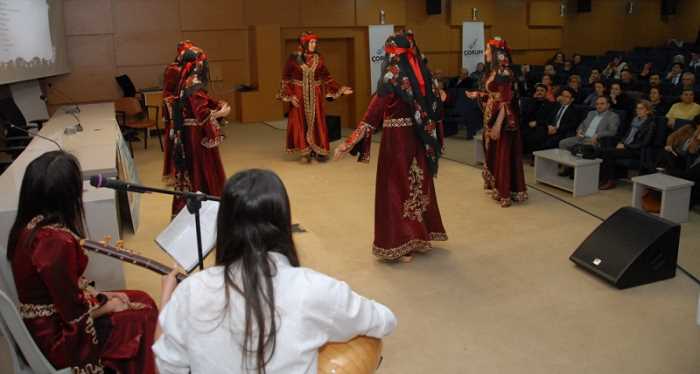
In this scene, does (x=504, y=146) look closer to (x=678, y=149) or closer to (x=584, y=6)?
(x=678, y=149)

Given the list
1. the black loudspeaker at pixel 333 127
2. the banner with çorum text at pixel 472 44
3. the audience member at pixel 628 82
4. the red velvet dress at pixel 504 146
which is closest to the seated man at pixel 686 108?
the red velvet dress at pixel 504 146

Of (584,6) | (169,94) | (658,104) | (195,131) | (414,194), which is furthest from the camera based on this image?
(584,6)

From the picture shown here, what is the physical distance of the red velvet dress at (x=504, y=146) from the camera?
17.5ft

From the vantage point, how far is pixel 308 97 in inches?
294

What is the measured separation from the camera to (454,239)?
15.4 feet

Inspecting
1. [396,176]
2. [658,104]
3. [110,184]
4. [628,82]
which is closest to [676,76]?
[628,82]

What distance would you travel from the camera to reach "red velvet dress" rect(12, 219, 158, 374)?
2016mm

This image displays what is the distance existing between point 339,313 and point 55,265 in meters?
1.14

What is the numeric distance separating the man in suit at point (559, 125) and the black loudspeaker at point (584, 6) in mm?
8232

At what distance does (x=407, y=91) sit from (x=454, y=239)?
4.56ft

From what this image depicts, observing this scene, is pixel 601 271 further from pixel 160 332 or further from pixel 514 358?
pixel 160 332

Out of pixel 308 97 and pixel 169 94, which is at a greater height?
pixel 169 94

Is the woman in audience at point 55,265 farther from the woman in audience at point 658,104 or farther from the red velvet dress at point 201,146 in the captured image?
the woman in audience at point 658,104

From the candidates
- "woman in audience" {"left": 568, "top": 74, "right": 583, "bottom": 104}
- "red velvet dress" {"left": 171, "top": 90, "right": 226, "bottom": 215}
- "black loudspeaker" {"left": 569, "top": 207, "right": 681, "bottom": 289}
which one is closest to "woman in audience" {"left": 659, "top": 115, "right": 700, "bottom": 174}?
"black loudspeaker" {"left": 569, "top": 207, "right": 681, "bottom": 289}
